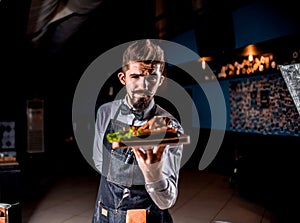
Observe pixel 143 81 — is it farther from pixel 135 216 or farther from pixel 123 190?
pixel 135 216

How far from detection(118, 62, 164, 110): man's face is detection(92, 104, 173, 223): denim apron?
1.36 ft

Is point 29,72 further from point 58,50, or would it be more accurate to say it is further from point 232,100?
point 232,100

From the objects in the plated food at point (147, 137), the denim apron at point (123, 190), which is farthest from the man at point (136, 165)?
the plated food at point (147, 137)

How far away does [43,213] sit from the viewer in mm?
5148

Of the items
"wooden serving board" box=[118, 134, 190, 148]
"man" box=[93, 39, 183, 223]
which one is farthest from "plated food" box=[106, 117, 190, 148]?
"man" box=[93, 39, 183, 223]

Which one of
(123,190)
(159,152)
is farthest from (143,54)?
(123,190)

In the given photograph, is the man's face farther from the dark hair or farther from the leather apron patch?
the leather apron patch

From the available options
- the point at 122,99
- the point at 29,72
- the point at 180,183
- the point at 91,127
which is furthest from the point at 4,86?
the point at 122,99

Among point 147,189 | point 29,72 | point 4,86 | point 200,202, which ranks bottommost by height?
point 200,202

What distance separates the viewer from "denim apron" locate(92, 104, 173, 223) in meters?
2.08

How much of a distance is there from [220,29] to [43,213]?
5.01 meters

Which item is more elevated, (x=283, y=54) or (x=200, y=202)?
(x=283, y=54)

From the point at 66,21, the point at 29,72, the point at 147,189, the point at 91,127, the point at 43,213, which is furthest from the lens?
the point at 91,127

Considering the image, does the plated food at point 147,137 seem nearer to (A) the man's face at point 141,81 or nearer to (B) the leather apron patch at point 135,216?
(A) the man's face at point 141,81
